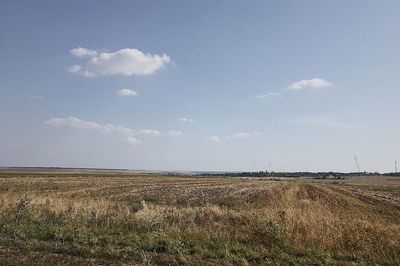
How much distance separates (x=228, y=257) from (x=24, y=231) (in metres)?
6.59

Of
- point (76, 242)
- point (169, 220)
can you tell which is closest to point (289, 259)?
point (76, 242)

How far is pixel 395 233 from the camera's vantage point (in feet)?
39.0

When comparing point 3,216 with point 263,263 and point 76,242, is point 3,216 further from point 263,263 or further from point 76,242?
point 263,263

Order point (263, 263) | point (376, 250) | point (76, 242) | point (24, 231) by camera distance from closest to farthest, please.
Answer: point (263, 263) < point (376, 250) < point (76, 242) < point (24, 231)

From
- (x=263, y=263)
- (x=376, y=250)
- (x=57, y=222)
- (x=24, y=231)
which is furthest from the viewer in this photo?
(x=57, y=222)

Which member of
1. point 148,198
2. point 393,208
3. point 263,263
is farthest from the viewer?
point 393,208

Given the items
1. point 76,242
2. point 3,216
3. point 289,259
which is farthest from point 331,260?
point 3,216

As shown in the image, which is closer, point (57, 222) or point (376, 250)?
point (376, 250)

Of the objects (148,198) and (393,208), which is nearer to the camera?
(148,198)

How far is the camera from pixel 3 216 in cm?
1600

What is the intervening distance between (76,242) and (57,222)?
12.9ft

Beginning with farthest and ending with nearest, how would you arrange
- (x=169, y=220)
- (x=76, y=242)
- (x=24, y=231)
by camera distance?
1. (x=169, y=220)
2. (x=24, y=231)
3. (x=76, y=242)

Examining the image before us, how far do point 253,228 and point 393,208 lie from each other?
29727 millimetres

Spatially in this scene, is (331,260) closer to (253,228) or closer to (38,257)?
(253,228)
